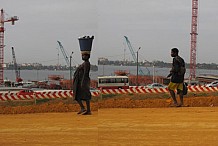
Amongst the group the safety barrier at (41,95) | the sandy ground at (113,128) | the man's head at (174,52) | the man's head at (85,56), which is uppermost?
the man's head at (174,52)

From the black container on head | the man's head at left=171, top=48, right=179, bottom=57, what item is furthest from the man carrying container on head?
the black container on head

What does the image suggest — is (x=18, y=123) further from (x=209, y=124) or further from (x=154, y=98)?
(x=154, y=98)

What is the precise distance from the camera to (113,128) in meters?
3.79

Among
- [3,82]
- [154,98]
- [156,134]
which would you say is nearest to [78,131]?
[3,82]

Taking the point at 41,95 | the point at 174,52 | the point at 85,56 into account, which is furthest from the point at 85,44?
the point at 174,52

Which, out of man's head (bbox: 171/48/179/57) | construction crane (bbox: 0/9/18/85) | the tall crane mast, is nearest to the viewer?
construction crane (bbox: 0/9/18/85)

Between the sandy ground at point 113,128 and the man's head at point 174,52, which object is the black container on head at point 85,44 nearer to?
the sandy ground at point 113,128

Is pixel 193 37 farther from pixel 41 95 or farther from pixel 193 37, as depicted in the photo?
pixel 41 95

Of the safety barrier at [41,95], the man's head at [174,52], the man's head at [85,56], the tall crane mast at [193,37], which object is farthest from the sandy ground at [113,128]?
the man's head at [174,52]

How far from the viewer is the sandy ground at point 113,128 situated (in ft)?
7.82

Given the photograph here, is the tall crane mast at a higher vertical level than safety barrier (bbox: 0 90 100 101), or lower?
higher

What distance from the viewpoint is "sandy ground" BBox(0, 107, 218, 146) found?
2.38m

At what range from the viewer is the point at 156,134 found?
372 centimetres

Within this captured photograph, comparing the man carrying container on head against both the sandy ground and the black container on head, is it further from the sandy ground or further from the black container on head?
the black container on head
